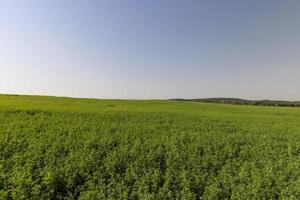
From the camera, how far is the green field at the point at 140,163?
1234 centimetres

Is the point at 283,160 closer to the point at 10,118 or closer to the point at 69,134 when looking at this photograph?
the point at 69,134

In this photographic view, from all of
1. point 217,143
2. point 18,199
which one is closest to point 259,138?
point 217,143

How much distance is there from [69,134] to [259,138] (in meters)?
13.9

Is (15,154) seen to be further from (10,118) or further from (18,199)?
(10,118)

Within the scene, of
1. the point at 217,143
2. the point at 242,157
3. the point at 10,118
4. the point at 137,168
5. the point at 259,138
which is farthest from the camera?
the point at 10,118

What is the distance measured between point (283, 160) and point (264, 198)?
17.2 feet

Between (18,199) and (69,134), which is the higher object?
(69,134)

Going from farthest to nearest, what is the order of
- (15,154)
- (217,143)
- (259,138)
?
1. (259,138)
2. (217,143)
3. (15,154)

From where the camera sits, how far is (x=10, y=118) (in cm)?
2436

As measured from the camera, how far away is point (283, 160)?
1603 centimetres

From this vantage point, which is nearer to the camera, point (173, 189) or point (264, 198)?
point (264, 198)

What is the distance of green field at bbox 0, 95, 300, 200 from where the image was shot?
486 inches

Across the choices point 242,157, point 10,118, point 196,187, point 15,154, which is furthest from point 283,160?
point 10,118

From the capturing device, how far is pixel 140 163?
15.2 meters
